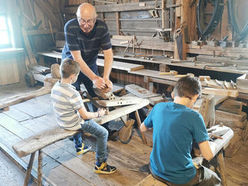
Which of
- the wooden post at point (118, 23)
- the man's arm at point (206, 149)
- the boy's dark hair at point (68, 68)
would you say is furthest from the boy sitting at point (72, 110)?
the wooden post at point (118, 23)

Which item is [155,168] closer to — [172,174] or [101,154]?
[172,174]

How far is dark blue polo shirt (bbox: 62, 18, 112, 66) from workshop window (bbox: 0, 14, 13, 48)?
15.9ft

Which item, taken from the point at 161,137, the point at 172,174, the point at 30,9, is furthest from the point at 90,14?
the point at 30,9

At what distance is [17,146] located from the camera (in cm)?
261

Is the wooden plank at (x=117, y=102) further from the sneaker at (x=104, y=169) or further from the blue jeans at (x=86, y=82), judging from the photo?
the sneaker at (x=104, y=169)

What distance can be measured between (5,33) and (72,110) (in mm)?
6118

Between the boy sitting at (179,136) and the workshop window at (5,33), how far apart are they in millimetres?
7187

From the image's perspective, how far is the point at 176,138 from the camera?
1.86 metres

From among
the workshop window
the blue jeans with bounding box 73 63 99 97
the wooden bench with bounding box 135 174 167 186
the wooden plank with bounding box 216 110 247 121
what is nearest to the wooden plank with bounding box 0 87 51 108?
the blue jeans with bounding box 73 63 99 97

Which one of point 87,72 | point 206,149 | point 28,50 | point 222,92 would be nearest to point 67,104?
point 87,72

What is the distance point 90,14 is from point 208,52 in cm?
264

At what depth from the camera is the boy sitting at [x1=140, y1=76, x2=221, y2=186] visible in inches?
72.4

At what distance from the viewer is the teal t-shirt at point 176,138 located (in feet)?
6.02

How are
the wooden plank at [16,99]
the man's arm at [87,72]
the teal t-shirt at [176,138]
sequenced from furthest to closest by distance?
1. the wooden plank at [16,99]
2. the man's arm at [87,72]
3. the teal t-shirt at [176,138]
